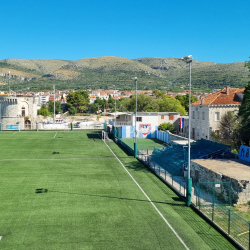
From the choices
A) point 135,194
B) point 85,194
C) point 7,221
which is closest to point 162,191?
point 135,194

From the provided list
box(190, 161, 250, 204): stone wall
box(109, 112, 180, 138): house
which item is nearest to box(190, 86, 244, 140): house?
box(109, 112, 180, 138): house

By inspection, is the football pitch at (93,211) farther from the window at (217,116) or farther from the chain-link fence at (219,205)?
the window at (217,116)

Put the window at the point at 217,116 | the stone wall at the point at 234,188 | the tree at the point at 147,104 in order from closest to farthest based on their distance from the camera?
the stone wall at the point at 234,188 < the window at the point at 217,116 < the tree at the point at 147,104

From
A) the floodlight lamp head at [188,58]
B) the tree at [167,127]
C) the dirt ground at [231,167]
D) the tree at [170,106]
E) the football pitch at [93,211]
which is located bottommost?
the football pitch at [93,211]

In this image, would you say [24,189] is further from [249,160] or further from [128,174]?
A: [249,160]

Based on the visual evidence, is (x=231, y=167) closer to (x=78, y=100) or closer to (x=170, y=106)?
(x=170, y=106)

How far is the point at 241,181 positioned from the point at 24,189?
13.5 metres

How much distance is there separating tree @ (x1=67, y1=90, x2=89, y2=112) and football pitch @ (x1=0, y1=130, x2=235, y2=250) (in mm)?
104459

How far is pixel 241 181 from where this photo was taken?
1759 centimetres

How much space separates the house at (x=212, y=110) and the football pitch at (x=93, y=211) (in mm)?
18903

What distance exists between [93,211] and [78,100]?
4682 inches

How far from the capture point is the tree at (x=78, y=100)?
132 meters

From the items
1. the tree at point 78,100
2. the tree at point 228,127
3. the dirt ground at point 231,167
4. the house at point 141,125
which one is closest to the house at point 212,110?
the tree at point 228,127

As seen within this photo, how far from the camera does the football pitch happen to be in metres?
12.7
